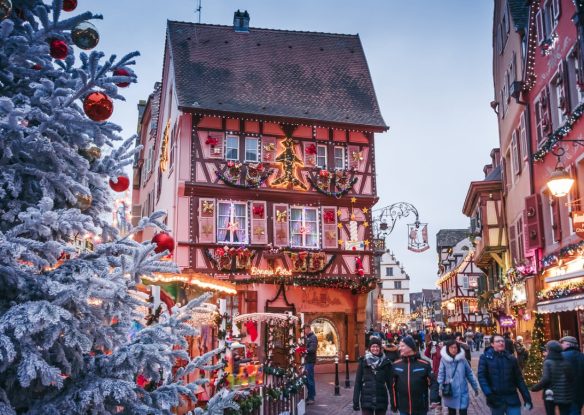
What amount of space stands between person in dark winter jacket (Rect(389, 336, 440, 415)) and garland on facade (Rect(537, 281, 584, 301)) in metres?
7.41

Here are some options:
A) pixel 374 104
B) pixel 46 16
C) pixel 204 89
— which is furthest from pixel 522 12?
pixel 46 16

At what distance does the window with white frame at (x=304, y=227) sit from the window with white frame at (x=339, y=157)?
2247 millimetres

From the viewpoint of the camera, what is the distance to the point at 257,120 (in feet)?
87.2

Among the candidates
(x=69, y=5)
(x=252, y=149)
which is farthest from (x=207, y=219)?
(x=69, y=5)

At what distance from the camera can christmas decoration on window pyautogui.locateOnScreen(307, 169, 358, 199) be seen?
26.9 metres

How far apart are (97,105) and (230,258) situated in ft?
68.6

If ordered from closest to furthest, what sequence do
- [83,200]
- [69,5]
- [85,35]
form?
[85,35] < [83,200] < [69,5]

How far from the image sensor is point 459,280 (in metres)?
66.0

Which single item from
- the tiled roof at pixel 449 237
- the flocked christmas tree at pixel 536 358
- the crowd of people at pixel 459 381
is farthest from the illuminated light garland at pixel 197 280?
the tiled roof at pixel 449 237

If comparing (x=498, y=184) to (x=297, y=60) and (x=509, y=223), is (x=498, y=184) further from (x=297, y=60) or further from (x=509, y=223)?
(x=297, y=60)

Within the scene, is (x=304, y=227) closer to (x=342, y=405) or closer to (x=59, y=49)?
(x=342, y=405)

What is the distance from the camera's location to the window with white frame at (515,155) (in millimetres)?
22400

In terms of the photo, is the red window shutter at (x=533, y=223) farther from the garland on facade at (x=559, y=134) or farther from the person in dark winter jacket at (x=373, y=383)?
the person in dark winter jacket at (x=373, y=383)

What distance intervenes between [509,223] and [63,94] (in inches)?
964
